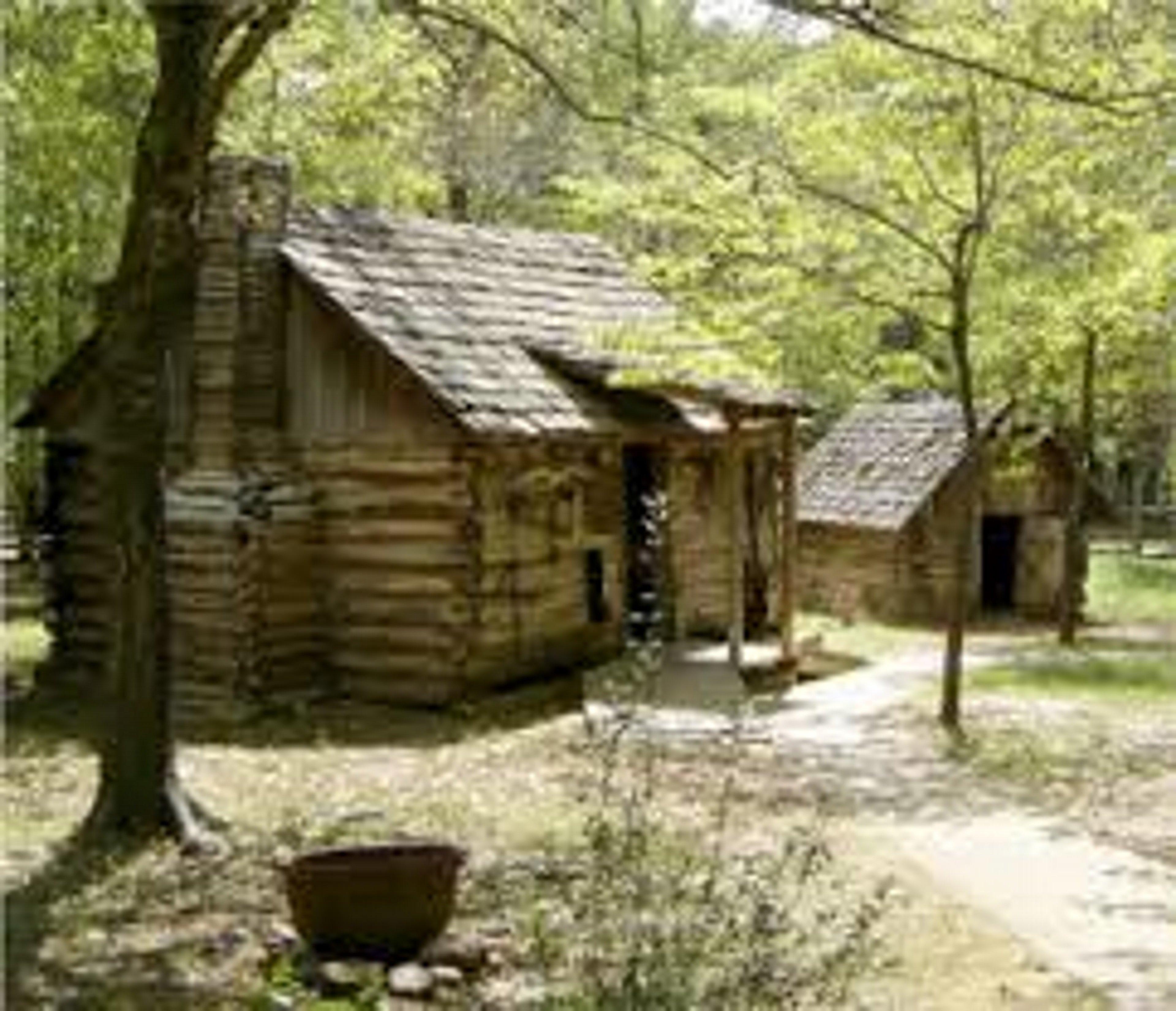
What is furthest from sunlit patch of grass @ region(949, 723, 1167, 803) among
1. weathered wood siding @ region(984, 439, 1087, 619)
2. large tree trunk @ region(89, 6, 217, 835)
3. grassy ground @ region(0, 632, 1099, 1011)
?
weathered wood siding @ region(984, 439, 1087, 619)

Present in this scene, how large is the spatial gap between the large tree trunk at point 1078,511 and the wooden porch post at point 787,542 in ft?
16.8

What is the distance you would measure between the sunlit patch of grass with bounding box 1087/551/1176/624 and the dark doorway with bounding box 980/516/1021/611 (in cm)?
158

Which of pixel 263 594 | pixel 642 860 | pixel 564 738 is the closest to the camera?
pixel 642 860

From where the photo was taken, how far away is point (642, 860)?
9273 millimetres

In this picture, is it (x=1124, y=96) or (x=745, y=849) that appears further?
(x=745, y=849)

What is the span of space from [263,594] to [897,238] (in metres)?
7.48

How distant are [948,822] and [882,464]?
19047 mm

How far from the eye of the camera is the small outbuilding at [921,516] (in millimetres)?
33406

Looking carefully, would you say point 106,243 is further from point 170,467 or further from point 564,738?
point 564,738

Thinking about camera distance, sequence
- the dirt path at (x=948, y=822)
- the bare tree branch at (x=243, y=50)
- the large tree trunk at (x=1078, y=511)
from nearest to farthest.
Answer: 1. the dirt path at (x=948, y=822)
2. the bare tree branch at (x=243, y=50)
3. the large tree trunk at (x=1078, y=511)

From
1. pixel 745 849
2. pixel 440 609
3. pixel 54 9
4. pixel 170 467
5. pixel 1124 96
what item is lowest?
pixel 745 849

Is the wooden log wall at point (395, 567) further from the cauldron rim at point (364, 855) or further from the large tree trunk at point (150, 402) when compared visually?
the cauldron rim at point (364, 855)

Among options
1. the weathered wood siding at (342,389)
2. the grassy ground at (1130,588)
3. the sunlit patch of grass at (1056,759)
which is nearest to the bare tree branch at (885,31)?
the sunlit patch of grass at (1056,759)

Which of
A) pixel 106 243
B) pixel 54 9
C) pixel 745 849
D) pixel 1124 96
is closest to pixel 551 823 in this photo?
pixel 745 849
